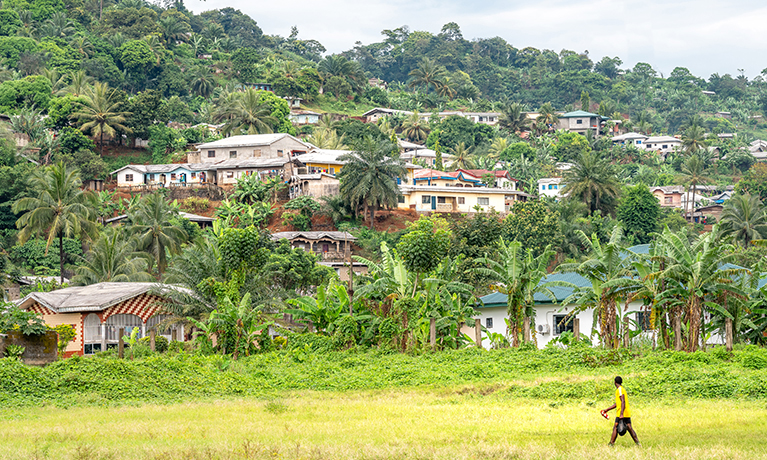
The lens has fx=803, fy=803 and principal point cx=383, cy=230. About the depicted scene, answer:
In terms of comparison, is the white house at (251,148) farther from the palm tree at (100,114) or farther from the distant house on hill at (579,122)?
the distant house on hill at (579,122)

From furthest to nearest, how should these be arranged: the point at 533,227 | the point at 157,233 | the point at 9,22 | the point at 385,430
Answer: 1. the point at 9,22
2. the point at 533,227
3. the point at 157,233
4. the point at 385,430

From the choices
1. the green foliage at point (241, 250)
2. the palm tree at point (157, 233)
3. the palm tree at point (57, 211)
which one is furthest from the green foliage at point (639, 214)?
the green foliage at point (241, 250)

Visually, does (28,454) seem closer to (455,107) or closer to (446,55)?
(455,107)

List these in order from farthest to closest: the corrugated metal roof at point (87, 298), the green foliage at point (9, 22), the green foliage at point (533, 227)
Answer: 1. the green foliage at point (9, 22)
2. the green foliage at point (533, 227)
3. the corrugated metal roof at point (87, 298)

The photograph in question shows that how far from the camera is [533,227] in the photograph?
59.8 meters

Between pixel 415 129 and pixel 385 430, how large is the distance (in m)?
99.4

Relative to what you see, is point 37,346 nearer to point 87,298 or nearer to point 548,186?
point 87,298

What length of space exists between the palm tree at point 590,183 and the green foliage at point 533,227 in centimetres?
1086

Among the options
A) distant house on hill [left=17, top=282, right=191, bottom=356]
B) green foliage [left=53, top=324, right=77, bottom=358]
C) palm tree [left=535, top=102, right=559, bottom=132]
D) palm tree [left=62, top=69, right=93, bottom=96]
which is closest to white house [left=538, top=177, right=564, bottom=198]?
palm tree [left=535, top=102, right=559, bottom=132]

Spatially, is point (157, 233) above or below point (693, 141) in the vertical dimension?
below

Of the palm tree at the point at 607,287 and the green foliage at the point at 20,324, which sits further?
the green foliage at the point at 20,324

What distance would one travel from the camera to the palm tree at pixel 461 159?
94750mm

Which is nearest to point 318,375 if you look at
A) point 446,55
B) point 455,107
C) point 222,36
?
point 455,107

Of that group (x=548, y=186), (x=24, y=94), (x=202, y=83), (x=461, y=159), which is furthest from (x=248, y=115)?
(x=548, y=186)
